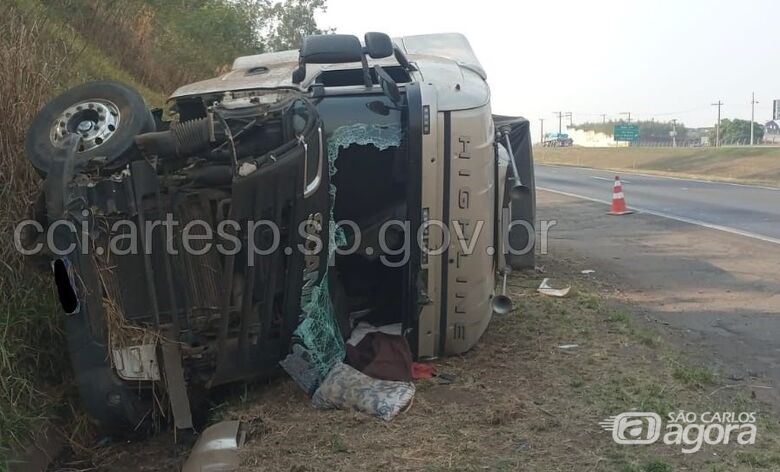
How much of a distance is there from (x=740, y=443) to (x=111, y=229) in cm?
309

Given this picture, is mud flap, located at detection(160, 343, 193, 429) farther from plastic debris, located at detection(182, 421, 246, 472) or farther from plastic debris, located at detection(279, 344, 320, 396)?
plastic debris, located at detection(279, 344, 320, 396)

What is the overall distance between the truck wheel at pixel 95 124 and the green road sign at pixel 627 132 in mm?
84024

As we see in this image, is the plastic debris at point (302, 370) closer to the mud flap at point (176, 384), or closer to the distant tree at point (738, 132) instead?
the mud flap at point (176, 384)

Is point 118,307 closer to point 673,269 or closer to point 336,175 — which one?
point 336,175

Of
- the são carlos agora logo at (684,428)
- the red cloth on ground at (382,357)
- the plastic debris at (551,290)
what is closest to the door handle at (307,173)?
the red cloth on ground at (382,357)

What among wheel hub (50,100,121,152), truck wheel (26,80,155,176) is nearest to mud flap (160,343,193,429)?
truck wheel (26,80,155,176)

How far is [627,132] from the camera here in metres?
83.4

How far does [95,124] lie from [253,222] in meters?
1.05

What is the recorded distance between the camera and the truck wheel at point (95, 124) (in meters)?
3.71

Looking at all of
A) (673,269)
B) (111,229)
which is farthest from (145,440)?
(673,269)

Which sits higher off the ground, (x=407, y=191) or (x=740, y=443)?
(x=407, y=191)

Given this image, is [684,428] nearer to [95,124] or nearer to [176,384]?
[176,384]

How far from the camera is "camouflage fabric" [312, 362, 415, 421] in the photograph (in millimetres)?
3885

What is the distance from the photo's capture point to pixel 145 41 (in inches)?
480
